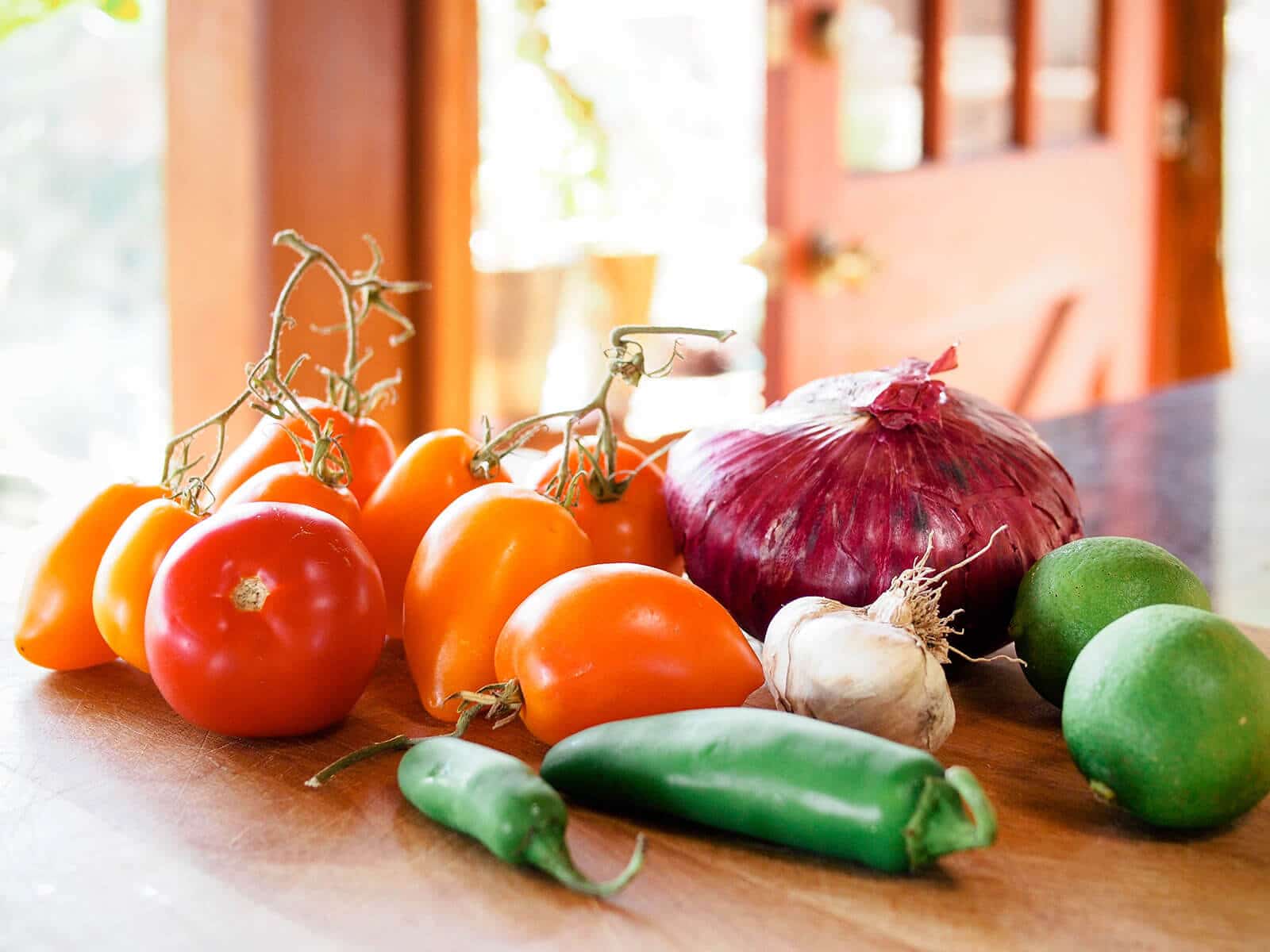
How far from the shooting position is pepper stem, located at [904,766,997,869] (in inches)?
20.0

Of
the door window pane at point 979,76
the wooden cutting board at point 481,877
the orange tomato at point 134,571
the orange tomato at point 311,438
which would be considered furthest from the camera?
the door window pane at point 979,76

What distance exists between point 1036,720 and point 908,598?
14 centimetres

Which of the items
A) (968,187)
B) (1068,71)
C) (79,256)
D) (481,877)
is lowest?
(481,877)

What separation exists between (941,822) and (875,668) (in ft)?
0.34

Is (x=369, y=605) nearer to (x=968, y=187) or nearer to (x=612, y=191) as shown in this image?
(x=968, y=187)

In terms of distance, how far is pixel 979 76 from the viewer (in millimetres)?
2428

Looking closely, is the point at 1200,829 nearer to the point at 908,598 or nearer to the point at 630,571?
the point at 908,598

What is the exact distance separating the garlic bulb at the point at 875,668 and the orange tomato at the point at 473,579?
0.15 metres

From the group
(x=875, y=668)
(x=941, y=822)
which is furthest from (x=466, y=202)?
(x=941, y=822)

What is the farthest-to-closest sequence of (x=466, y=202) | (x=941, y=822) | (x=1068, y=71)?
(x=1068, y=71)
(x=466, y=202)
(x=941, y=822)

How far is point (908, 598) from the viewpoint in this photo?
65cm

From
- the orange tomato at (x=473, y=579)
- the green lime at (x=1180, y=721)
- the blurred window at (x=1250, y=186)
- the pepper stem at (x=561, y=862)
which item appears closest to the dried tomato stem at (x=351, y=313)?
the orange tomato at (x=473, y=579)

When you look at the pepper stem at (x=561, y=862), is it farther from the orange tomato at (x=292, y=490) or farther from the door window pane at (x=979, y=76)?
the door window pane at (x=979, y=76)

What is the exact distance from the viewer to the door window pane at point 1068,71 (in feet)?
8.71
